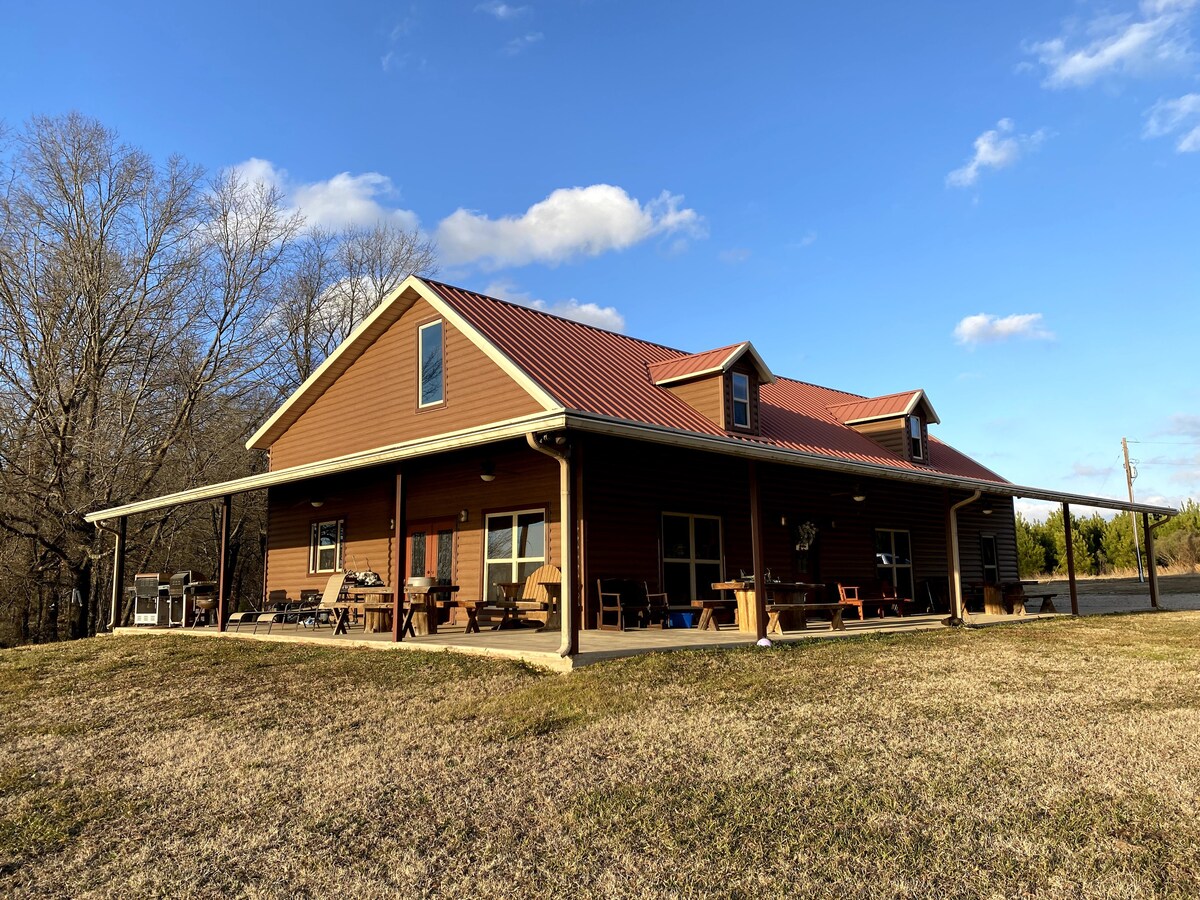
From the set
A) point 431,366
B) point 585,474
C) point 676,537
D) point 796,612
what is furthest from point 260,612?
point 796,612

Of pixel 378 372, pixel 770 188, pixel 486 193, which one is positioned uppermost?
pixel 486 193

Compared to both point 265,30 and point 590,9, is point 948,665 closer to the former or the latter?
point 590,9

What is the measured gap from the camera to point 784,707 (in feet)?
22.5

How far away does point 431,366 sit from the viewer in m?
14.4

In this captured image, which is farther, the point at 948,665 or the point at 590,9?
the point at 590,9

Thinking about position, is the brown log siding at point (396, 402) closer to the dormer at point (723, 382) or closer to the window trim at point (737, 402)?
→ the dormer at point (723, 382)

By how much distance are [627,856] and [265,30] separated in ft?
44.8

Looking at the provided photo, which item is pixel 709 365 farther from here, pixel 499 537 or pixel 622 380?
pixel 499 537

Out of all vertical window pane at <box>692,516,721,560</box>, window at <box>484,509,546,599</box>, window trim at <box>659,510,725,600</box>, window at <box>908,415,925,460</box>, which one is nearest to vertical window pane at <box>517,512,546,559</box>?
window at <box>484,509,546,599</box>

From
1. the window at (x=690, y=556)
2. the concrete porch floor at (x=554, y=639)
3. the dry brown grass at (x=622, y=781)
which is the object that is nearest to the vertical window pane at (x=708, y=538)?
the window at (x=690, y=556)

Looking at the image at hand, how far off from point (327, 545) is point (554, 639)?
26.2ft

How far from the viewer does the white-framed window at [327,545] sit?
54.0ft

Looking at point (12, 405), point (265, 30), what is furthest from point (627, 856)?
point (12, 405)

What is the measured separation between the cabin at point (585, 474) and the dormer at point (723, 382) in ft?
0.13
